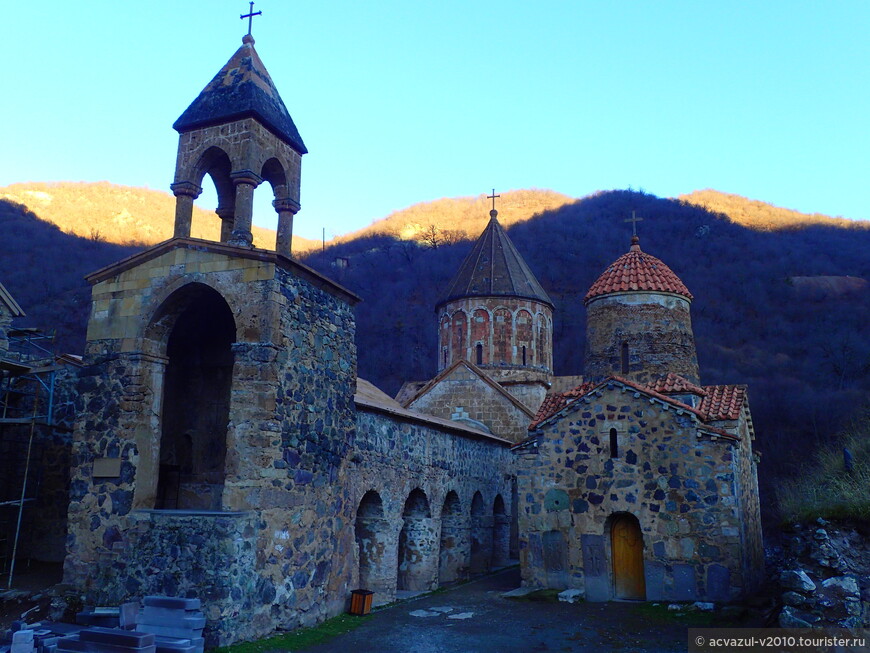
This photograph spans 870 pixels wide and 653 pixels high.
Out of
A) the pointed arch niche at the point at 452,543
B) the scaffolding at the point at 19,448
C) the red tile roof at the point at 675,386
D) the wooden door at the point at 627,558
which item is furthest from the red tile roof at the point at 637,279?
the scaffolding at the point at 19,448

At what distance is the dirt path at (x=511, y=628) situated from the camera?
27.1ft

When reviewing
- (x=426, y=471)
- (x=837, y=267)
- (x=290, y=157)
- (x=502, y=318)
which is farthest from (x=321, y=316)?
(x=837, y=267)

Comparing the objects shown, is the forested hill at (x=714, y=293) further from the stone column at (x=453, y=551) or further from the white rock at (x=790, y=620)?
the white rock at (x=790, y=620)

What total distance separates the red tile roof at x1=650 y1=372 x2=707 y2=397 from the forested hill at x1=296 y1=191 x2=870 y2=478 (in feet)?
60.8

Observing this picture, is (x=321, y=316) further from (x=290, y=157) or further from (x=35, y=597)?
(x=35, y=597)

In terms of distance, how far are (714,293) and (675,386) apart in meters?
38.4

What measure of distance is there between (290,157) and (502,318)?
1275 cm

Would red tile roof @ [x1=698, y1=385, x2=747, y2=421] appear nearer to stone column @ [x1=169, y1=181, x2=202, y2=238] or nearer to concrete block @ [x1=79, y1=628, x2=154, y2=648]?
stone column @ [x1=169, y1=181, x2=202, y2=238]

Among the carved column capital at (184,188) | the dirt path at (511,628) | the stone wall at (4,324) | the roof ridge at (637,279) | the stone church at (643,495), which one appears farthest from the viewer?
the roof ridge at (637,279)

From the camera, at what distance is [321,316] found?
30.4ft

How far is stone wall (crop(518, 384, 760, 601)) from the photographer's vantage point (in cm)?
1097

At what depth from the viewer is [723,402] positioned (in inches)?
491

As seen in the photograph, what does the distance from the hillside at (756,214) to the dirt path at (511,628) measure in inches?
2201

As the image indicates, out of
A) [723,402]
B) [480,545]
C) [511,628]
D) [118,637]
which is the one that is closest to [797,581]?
[511,628]
